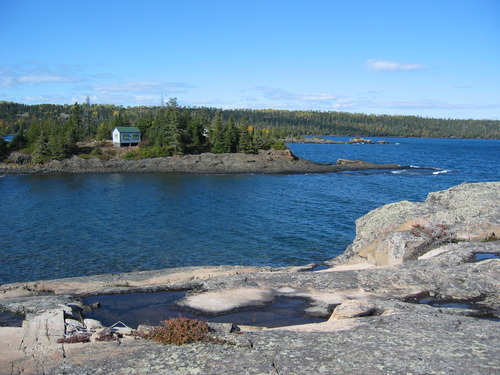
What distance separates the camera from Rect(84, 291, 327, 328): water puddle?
A: 18.9m

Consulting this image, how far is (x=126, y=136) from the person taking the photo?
112750 millimetres

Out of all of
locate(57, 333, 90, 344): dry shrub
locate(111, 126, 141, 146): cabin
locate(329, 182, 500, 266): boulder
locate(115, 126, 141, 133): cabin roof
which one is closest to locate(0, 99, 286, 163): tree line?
locate(111, 126, 141, 146): cabin

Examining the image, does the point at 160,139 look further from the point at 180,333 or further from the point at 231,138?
the point at 180,333

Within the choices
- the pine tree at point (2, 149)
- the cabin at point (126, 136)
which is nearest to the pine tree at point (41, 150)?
the pine tree at point (2, 149)

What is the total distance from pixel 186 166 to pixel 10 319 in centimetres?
7786

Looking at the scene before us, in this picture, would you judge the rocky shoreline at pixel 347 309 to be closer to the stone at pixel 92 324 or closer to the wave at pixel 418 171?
the stone at pixel 92 324

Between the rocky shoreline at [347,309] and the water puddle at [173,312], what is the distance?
0.70m

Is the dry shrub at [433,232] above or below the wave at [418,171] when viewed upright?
below

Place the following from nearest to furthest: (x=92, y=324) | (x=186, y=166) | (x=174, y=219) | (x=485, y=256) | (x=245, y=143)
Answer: (x=92, y=324), (x=485, y=256), (x=174, y=219), (x=186, y=166), (x=245, y=143)

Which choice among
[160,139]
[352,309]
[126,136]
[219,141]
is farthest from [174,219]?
[126,136]

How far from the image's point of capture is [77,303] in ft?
68.3

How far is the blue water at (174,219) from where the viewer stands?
33.9 meters

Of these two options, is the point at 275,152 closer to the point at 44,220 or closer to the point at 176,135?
the point at 176,135

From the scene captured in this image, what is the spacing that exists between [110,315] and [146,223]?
26.8m
